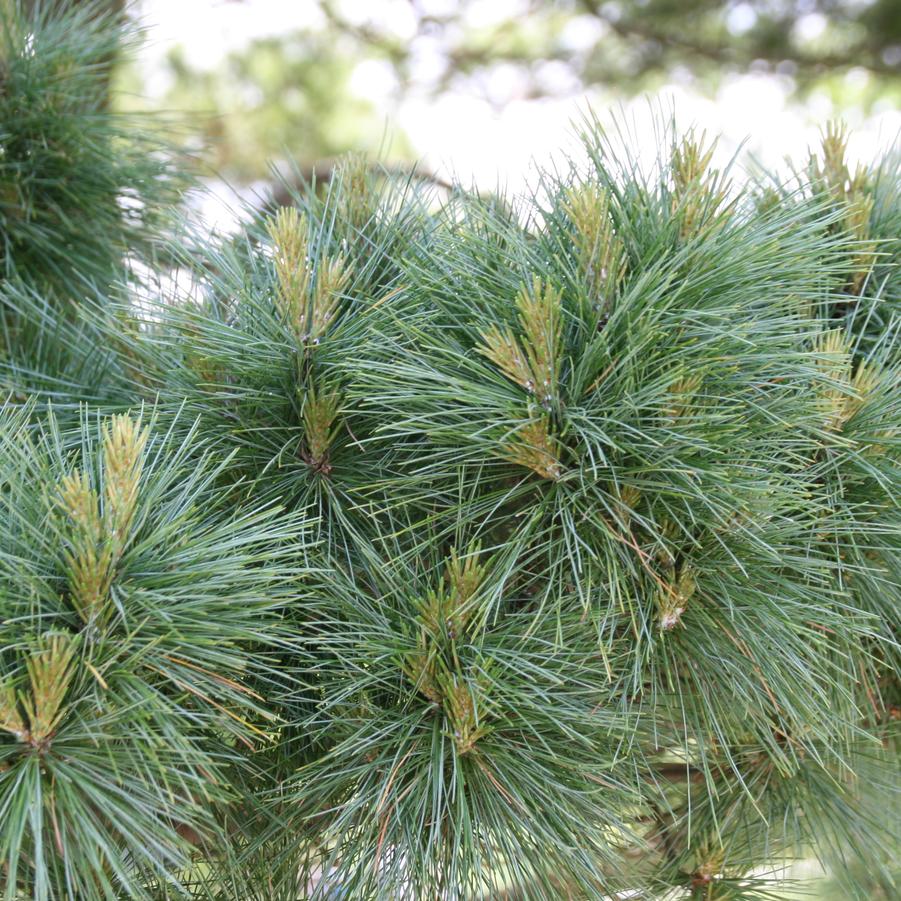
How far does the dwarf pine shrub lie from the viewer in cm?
36

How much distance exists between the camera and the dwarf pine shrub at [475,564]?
36 centimetres

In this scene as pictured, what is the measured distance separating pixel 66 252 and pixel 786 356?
0.52m

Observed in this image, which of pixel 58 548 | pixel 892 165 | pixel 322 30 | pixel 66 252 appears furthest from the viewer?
pixel 322 30

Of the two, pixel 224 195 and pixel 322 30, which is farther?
pixel 322 30

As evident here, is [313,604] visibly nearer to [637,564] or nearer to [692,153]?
[637,564]

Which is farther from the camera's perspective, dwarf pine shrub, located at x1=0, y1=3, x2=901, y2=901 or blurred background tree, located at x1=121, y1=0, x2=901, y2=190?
blurred background tree, located at x1=121, y1=0, x2=901, y2=190

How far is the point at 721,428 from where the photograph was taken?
15.9 inches

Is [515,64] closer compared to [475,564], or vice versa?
[475,564]

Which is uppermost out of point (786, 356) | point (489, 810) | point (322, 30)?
point (322, 30)

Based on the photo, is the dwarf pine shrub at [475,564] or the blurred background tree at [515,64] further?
the blurred background tree at [515,64]

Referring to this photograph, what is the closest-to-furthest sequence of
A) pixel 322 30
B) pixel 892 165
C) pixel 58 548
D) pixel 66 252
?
pixel 58 548 < pixel 892 165 < pixel 66 252 < pixel 322 30

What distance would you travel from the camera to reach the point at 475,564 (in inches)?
15.6

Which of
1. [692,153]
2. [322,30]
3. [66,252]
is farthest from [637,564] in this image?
[322,30]

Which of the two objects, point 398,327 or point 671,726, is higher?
point 398,327
